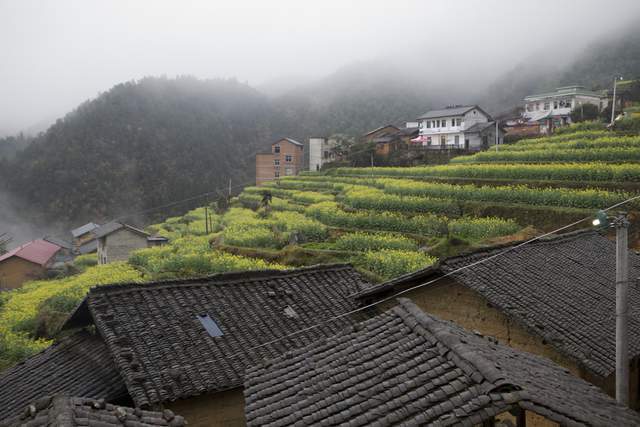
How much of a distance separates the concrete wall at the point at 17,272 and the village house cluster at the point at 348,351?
116ft

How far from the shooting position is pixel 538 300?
31.4 feet

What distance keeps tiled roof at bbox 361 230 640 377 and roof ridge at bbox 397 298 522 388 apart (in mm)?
3316

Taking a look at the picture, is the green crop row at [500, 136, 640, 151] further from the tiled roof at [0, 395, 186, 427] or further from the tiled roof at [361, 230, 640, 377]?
the tiled roof at [0, 395, 186, 427]

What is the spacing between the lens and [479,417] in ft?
14.8

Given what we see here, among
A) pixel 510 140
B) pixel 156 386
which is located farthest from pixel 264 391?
pixel 510 140

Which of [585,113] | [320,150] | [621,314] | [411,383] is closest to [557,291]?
[621,314]

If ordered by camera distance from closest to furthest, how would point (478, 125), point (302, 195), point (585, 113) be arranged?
point (302, 195), point (585, 113), point (478, 125)

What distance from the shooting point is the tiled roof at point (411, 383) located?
466cm

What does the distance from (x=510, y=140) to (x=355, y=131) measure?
44815mm

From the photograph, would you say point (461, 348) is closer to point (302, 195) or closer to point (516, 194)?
point (516, 194)

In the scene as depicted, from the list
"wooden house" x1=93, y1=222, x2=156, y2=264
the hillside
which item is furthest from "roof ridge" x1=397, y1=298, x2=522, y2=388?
"wooden house" x1=93, y1=222, x2=156, y2=264

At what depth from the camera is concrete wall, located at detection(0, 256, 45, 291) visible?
42.0 metres

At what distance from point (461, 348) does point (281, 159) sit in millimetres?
60247

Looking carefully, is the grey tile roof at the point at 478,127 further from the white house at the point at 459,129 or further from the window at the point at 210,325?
the window at the point at 210,325
